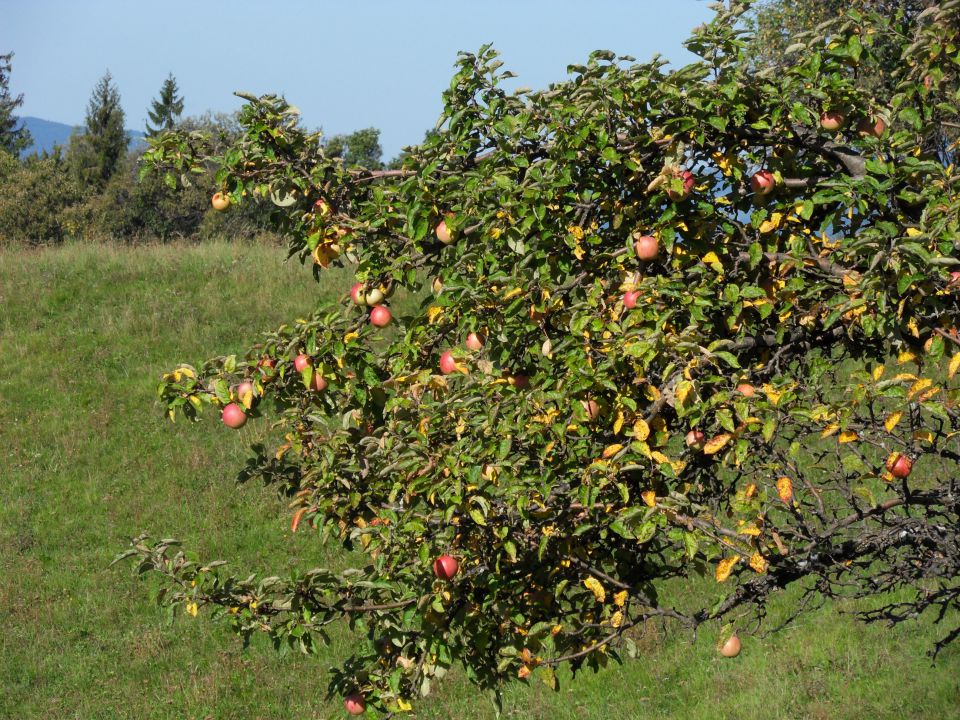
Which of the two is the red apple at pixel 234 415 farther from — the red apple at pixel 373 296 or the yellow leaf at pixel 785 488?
the yellow leaf at pixel 785 488

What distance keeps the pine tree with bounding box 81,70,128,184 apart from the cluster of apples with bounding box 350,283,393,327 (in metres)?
53.0

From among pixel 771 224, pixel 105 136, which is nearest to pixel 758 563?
pixel 771 224

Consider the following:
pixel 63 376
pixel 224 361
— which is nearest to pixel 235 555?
pixel 63 376

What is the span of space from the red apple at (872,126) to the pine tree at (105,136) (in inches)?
2126

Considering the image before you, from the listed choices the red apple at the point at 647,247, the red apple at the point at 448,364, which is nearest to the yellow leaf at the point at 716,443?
the red apple at the point at 647,247

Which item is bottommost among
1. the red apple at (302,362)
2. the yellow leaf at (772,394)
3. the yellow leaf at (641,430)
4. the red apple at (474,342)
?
the yellow leaf at (641,430)

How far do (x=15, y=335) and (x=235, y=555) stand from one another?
7.79 metres

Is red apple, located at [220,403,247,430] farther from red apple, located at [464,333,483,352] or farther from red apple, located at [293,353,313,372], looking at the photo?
red apple, located at [464,333,483,352]

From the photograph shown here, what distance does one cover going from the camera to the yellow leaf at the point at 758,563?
163 inches

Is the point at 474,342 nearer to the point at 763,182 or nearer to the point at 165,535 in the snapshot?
the point at 763,182

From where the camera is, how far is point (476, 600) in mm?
4984

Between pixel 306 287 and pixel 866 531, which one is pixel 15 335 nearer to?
pixel 306 287

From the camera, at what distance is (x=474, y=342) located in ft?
15.8

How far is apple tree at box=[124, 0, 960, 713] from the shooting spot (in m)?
4.25
